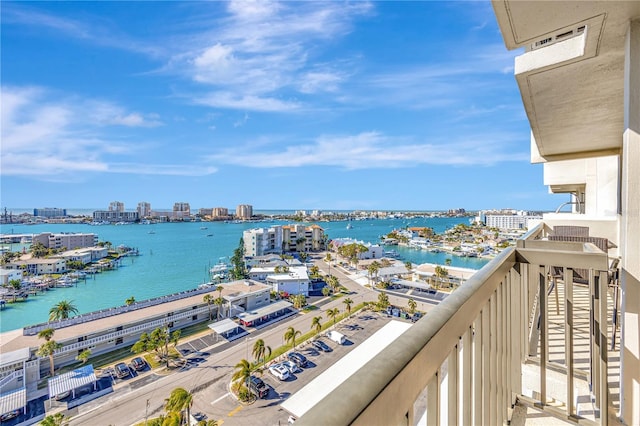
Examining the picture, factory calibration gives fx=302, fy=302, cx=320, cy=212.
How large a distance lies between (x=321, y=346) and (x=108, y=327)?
8.96m

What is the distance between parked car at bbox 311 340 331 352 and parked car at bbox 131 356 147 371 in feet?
20.2

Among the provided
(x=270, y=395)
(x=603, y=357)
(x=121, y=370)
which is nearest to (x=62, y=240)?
A: (x=121, y=370)

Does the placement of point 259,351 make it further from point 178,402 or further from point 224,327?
point 224,327

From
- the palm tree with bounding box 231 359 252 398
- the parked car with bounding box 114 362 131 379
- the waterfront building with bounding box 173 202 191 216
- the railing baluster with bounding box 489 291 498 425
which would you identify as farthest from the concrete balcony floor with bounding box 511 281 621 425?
the waterfront building with bounding box 173 202 191 216

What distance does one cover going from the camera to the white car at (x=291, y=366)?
9.97 m

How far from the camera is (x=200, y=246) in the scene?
4409cm

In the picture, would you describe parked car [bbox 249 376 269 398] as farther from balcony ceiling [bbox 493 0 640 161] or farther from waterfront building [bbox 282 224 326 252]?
waterfront building [bbox 282 224 326 252]

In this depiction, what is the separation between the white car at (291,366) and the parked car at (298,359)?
189mm

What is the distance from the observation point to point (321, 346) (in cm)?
1173

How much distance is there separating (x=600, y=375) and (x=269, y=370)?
34.4 ft

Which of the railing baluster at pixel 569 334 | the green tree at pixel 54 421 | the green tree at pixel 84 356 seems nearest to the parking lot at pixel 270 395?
the green tree at pixel 54 421

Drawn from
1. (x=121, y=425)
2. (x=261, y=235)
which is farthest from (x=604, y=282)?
(x=261, y=235)

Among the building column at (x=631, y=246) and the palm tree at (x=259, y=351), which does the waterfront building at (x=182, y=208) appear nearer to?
the palm tree at (x=259, y=351)

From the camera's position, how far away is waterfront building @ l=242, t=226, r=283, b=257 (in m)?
33.5
